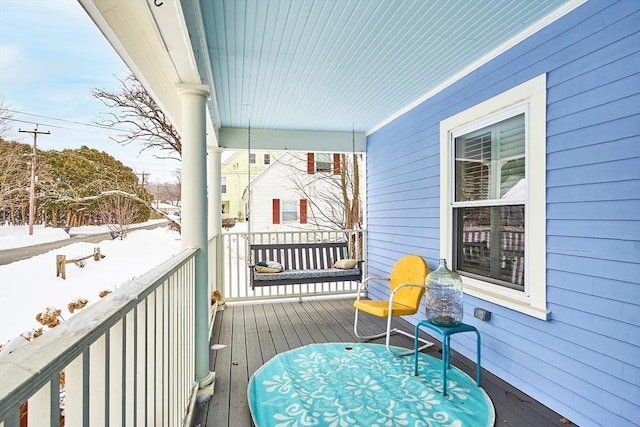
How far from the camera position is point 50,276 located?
1160mm

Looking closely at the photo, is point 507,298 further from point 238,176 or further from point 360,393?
point 238,176

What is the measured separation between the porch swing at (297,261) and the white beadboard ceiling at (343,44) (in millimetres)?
1636

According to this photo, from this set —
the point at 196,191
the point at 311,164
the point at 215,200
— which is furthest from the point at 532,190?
the point at 311,164

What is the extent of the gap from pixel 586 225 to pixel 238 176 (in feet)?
37.5

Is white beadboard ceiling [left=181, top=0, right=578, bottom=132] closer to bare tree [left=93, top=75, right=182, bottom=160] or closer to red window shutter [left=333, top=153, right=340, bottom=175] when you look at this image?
bare tree [left=93, top=75, right=182, bottom=160]

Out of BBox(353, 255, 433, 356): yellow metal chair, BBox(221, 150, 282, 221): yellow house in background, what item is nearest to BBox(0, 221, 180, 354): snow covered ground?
BBox(353, 255, 433, 356): yellow metal chair

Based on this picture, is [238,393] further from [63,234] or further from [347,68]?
[347,68]

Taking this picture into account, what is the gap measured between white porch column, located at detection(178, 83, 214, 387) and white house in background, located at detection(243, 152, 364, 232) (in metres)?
6.41

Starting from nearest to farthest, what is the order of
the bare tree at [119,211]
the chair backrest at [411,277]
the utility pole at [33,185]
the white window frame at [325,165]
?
the utility pole at [33,185]
the bare tree at [119,211]
the chair backrest at [411,277]
the white window frame at [325,165]

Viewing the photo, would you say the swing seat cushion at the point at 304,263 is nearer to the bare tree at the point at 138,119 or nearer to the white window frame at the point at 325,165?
the bare tree at the point at 138,119

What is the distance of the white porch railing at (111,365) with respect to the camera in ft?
1.83

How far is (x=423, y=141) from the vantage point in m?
4.04

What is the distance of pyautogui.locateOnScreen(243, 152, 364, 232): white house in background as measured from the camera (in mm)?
9656

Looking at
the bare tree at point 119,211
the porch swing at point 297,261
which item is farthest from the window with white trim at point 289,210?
the bare tree at point 119,211
